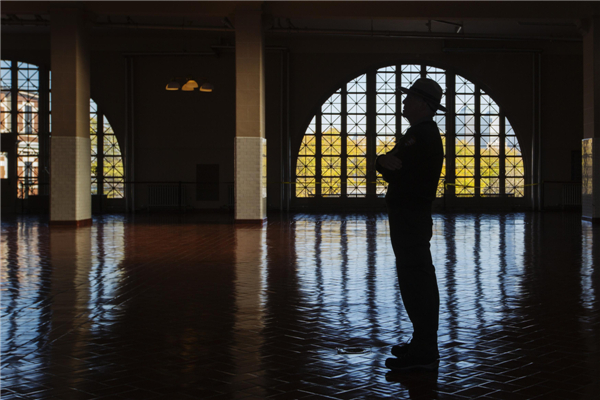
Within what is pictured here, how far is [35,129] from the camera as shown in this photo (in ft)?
83.3

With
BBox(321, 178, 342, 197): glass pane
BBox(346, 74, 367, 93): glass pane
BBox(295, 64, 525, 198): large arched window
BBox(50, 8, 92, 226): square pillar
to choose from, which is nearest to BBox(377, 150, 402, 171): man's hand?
BBox(50, 8, 92, 226): square pillar

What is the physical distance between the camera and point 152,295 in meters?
6.53

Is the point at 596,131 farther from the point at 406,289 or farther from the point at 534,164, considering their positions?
the point at 406,289

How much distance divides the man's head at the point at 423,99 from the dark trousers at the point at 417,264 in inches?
22.9

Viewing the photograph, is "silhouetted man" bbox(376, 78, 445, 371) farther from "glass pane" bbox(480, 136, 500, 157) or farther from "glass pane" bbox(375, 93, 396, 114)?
"glass pane" bbox(480, 136, 500, 157)

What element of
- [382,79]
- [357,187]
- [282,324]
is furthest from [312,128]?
[282,324]

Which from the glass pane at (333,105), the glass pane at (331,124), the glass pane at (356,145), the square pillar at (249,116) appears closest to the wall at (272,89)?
the glass pane at (333,105)

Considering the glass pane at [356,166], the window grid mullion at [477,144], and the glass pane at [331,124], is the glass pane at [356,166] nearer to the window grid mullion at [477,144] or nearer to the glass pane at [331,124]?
the glass pane at [331,124]

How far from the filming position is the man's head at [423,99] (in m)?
4.03

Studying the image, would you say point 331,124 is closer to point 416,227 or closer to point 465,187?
point 465,187

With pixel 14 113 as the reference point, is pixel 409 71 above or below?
above

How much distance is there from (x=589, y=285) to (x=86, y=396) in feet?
18.6

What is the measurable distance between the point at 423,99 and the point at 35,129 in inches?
955

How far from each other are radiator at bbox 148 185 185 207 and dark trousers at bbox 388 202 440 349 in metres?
21.7
